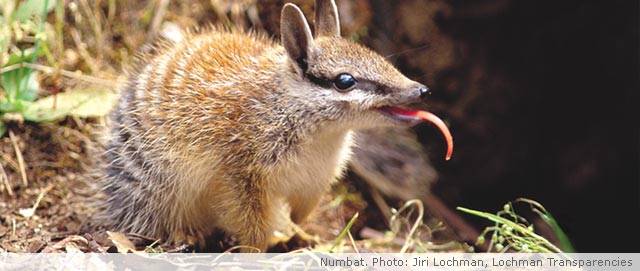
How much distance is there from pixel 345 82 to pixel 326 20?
0.54 meters

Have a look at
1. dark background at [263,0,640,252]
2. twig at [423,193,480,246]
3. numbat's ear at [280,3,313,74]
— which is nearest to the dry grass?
twig at [423,193,480,246]

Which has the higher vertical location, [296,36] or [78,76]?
[296,36]

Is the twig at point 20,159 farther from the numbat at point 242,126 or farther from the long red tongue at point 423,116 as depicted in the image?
the long red tongue at point 423,116

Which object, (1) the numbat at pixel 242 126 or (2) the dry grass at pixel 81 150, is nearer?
(1) the numbat at pixel 242 126

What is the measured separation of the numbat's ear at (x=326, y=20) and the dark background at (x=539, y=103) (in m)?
2.32

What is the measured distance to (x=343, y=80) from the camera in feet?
12.9

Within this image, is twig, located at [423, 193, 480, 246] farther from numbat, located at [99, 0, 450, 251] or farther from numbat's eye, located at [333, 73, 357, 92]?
numbat's eye, located at [333, 73, 357, 92]

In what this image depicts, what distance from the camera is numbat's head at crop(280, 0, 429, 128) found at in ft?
12.7

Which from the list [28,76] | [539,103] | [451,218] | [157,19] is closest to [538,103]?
[539,103]

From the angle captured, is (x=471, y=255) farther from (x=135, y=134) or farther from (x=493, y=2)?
(x=493, y=2)

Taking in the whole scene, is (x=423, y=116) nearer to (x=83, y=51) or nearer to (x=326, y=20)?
(x=326, y=20)

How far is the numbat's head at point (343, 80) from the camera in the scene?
3877mm

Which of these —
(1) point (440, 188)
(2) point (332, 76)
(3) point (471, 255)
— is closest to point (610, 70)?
(1) point (440, 188)

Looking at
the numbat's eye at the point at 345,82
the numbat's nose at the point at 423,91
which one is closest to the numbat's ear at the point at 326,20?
the numbat's eye at the point at 345,82
